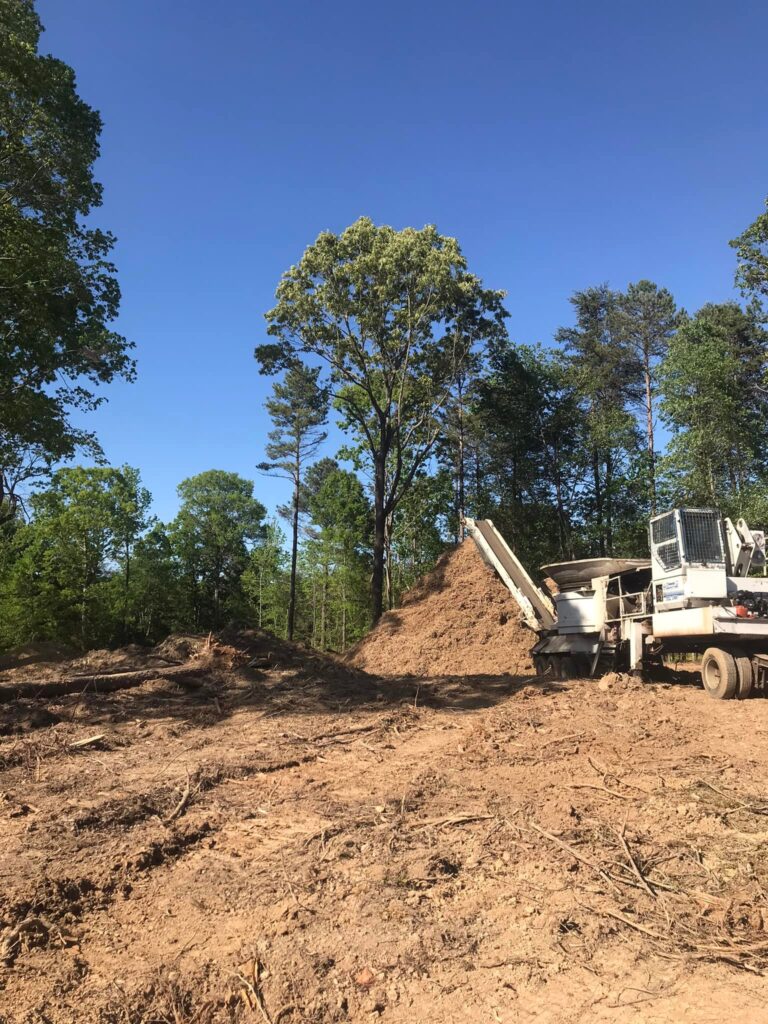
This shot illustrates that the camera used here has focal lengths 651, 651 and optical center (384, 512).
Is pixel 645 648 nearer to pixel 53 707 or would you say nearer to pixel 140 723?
pixel 140 723

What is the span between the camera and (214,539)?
45.8 m

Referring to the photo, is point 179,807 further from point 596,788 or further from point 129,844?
point 596,788

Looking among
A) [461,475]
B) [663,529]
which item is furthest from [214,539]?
[663,529]

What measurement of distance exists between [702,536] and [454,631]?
26.3ft

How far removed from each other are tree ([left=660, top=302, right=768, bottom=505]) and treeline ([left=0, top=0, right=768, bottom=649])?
0.31ft

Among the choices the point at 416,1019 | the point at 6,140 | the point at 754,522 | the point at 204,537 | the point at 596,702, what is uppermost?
the point at 6,140

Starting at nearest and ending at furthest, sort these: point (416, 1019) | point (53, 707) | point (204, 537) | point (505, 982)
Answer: point (416, 1019) → point (505, 982) → point (53, 707) → point (204, 537)

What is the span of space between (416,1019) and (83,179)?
1691 centimetres

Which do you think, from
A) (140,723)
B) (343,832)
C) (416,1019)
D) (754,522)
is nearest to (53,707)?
(140,723)

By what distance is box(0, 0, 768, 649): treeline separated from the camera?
14.5 meters

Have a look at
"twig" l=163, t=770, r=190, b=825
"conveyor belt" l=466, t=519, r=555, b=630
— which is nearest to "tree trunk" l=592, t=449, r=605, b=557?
"conveyor belt" l=466, t=519, r=555, b=630

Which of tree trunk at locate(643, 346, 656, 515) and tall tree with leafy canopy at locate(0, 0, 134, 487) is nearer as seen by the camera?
tall tree with leafy canopy at locate(0, 0, 134, 487)

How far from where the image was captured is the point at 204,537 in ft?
150

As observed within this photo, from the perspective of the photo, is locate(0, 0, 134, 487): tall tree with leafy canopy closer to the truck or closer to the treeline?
the treeline
